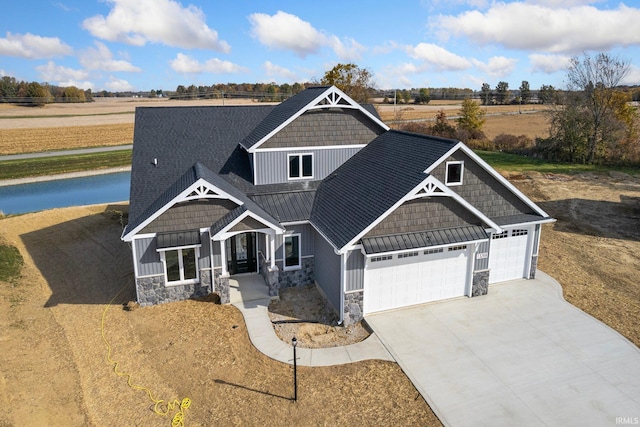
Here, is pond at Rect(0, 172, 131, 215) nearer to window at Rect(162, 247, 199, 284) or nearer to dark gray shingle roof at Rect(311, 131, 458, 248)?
window at Rect(162, 247, 199, 284)

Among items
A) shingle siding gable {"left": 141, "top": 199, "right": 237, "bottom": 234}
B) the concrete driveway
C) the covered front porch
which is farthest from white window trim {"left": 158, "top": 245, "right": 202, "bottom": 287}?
the concrete driveway

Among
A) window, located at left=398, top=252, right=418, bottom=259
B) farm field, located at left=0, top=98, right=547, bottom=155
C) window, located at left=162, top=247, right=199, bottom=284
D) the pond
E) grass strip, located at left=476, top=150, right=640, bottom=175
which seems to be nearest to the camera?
window, located at left=398, top=252, right=418, bottom=259

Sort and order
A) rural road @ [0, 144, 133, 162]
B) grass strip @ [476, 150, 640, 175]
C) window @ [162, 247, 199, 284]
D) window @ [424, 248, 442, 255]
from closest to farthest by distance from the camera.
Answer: window @ [424, 248, 442, 255] → window @ [162, 247, 199, 284] → grass strip @ [476, 150, 640, 175] → rural road @ [0, 144, 133, 162]

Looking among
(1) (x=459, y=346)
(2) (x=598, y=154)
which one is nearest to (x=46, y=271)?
(1) (x=459, y=346)

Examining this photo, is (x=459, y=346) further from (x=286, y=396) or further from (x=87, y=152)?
(x=87, y=152)

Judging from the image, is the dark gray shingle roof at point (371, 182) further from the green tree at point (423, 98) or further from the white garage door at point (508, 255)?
the green tree at point (423, 98)

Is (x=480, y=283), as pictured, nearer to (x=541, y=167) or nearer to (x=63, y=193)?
(x=541, y=167)

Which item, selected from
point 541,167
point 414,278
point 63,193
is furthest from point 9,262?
point 541,167
